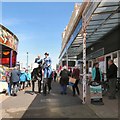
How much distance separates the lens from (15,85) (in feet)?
50.6

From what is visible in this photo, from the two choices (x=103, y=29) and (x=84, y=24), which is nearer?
(x=84, y=24)

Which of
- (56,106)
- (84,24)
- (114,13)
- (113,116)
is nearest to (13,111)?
(56,106)

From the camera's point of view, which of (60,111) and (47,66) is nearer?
(60,111)

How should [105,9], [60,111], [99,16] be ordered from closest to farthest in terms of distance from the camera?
[60,111] < [105,9] < [99,16]

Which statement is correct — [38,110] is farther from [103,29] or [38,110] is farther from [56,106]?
[103,29]

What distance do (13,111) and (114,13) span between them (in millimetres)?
5488

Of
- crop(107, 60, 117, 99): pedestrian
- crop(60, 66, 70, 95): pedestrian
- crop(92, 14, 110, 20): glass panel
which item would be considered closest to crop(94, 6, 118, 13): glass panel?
crop(92, 14, 110, 20): glass panel

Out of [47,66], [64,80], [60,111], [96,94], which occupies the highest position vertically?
[47,66]

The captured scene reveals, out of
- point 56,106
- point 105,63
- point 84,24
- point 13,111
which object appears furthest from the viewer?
point 105,63

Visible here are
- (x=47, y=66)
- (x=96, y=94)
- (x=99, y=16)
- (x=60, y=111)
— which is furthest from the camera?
(x=47, y=66)

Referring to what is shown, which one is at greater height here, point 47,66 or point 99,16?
point 99,16

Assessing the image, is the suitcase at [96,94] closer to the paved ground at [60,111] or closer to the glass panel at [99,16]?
the paved ground at [60,111]

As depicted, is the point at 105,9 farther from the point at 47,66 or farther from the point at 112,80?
the point at 47,66

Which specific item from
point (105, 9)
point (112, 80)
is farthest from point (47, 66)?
point (105, 9)
